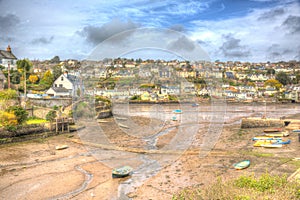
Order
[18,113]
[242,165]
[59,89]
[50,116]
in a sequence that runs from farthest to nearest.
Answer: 1. [59,89]
2. [50,116]
3. [18,113]
4. [242,165]

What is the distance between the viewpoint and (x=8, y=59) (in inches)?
2667

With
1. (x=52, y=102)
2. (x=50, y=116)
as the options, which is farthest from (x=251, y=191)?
(x=52, y=102)

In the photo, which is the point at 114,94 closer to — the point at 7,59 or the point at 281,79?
the point at 7,59

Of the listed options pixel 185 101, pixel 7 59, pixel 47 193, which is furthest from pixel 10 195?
pixel 185 101

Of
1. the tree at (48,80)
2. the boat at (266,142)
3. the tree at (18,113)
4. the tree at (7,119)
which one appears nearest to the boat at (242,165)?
the boat at (266,142)

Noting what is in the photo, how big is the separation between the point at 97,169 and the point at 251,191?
9.80 meters

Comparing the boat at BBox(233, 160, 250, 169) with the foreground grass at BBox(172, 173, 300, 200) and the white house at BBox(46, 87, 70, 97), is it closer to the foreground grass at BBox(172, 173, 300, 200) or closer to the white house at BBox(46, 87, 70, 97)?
the foreground grass at BBox(172, 173, 300, 200)

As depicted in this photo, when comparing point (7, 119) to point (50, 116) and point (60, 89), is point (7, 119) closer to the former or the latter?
point (50, 116)

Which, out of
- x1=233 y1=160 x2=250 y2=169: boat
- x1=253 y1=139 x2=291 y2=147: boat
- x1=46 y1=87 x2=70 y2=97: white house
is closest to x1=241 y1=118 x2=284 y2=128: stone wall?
x1=253 y1=139 x2=291 y2=147: boat

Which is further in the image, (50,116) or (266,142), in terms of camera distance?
(50,116)

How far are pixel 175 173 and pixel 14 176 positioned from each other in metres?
8.75

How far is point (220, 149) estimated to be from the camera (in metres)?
21.5

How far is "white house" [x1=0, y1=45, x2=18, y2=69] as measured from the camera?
66.1 metres

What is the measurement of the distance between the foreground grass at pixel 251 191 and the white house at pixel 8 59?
6529cm
